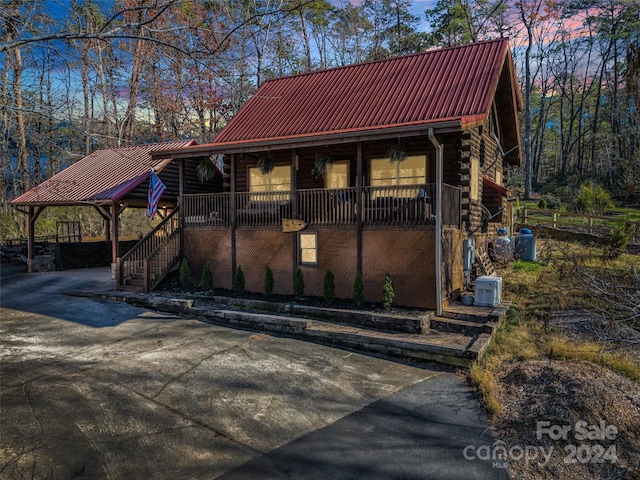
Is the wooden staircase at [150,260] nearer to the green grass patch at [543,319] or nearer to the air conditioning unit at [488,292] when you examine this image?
the air conditioning unit at [488,292]

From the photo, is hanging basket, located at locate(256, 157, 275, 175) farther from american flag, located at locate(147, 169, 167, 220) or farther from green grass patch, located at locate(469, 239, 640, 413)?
green grass patch, located at locate(469, 239, 640, 413)

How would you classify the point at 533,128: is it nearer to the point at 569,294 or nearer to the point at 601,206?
the point at 601,206

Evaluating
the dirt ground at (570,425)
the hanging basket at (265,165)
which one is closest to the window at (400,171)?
the hanging basket at (265,165)

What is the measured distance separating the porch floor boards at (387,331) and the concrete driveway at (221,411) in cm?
47

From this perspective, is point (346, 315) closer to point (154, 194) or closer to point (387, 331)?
point (387, 331)

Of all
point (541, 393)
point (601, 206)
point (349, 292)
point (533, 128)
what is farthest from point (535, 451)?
point (533, 128)

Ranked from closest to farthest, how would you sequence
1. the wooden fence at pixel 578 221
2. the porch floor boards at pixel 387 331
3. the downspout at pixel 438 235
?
the porch floor boards at pixel 387 331
the downspout at pixel 438 235
the wooden fence at pixel 578 221

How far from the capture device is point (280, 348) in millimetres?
8578

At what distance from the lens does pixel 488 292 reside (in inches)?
418

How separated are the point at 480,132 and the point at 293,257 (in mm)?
7293

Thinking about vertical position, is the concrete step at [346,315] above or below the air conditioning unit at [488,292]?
below

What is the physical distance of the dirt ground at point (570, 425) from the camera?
4512mm

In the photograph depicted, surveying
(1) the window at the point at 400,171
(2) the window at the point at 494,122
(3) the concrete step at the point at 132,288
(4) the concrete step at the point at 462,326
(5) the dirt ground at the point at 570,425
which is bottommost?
(5) the dirt ground at the point at 570,425

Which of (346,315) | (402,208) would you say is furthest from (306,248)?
(402,208)
